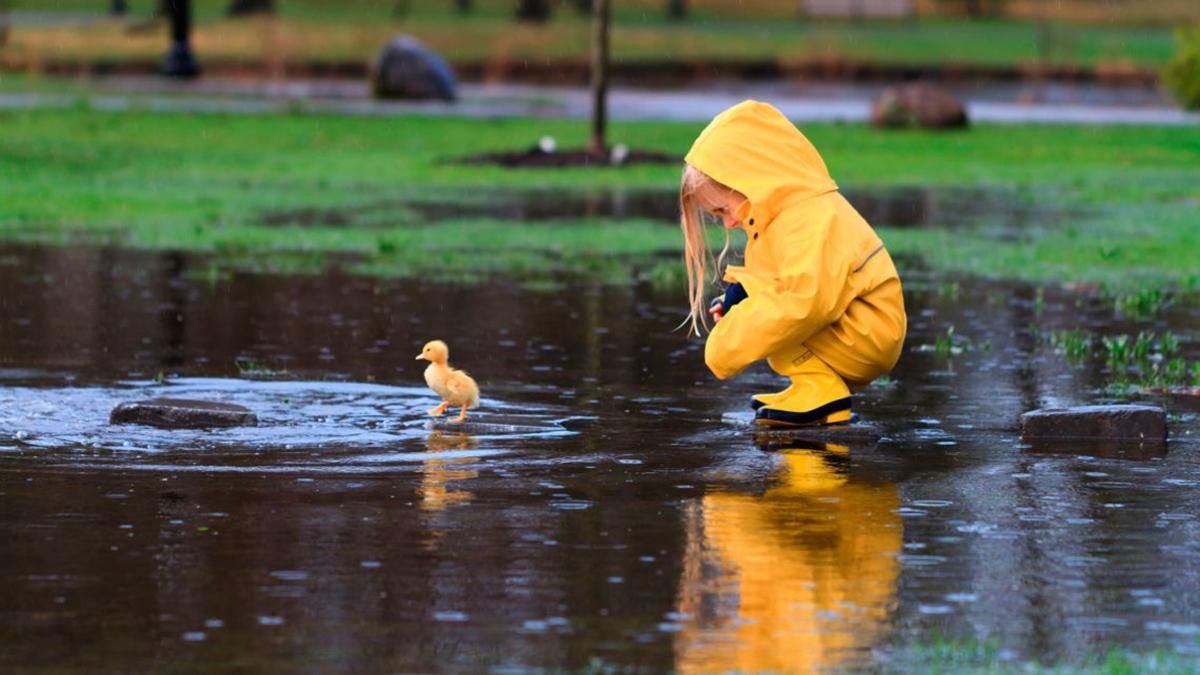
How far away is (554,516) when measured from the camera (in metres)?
7.97

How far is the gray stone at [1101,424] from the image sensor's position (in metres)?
9.71

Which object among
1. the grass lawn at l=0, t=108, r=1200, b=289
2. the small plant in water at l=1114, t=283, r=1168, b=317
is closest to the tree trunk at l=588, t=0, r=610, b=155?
the grass lawn at l=0, t=108, r=1200, b=289

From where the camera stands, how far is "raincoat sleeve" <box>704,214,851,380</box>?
963cm

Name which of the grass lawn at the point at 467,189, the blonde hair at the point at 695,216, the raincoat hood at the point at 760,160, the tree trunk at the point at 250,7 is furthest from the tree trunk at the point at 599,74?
the tree trunk at the point at 250,7

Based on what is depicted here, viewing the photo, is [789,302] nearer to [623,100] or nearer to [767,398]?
[767,398]

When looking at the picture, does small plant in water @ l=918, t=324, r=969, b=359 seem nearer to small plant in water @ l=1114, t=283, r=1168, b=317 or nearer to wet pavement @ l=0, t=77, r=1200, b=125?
small plant in water @ l=1114, t=283, r=1168, b=317

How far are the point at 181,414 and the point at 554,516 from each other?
7.90 ft

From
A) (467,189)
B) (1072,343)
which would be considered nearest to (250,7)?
(467,189)

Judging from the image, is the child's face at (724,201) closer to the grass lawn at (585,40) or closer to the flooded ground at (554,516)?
the flooded ground at (554,516)

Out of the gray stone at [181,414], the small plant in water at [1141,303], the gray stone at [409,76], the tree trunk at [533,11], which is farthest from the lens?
the tree trunk at [533,11]

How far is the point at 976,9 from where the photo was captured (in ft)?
243

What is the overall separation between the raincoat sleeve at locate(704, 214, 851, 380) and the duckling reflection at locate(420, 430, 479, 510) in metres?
1.06

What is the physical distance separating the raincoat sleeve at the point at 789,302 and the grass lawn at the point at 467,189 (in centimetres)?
689

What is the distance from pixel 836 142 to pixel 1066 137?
3612mm
